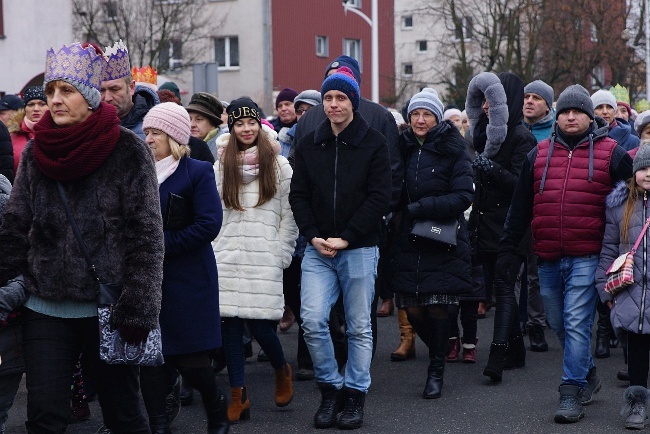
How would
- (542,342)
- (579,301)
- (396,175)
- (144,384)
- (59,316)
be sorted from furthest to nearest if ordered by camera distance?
1. (542,342)
2. (396,175)
3. (579,301)
4. (144,384)
5. (59,316)

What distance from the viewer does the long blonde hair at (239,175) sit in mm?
7535

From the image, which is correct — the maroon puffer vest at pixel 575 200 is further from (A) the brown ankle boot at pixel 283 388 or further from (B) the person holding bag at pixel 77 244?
(B) the person holding bag at pixel 77 244

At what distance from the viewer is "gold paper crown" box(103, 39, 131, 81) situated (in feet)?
23.2

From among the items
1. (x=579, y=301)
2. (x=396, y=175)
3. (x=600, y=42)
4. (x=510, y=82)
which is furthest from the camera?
(x=600, y=42)

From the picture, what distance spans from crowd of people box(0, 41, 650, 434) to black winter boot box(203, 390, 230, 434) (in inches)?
0.5

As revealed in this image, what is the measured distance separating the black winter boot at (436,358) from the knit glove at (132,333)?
3.44 metres

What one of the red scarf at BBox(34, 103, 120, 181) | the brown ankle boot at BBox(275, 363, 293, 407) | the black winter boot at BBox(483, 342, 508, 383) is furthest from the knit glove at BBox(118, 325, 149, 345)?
the black winter boot at BBox(483, 342, 508, 383)

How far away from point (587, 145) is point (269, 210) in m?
2.03

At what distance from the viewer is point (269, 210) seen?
756 cm

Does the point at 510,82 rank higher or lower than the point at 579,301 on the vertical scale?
higher

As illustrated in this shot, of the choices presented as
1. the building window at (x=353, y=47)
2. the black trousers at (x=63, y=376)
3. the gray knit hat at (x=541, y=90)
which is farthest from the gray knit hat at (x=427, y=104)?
the building window at (x=353, y=47)

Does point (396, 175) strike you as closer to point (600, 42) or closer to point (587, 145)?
point (587, 145)

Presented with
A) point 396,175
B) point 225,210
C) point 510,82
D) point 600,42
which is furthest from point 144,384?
point 600,42

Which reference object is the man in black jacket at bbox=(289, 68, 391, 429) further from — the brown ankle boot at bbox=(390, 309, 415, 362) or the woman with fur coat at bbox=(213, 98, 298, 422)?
the brown ankle boot at bbox=(390, 309, 415, 362)
